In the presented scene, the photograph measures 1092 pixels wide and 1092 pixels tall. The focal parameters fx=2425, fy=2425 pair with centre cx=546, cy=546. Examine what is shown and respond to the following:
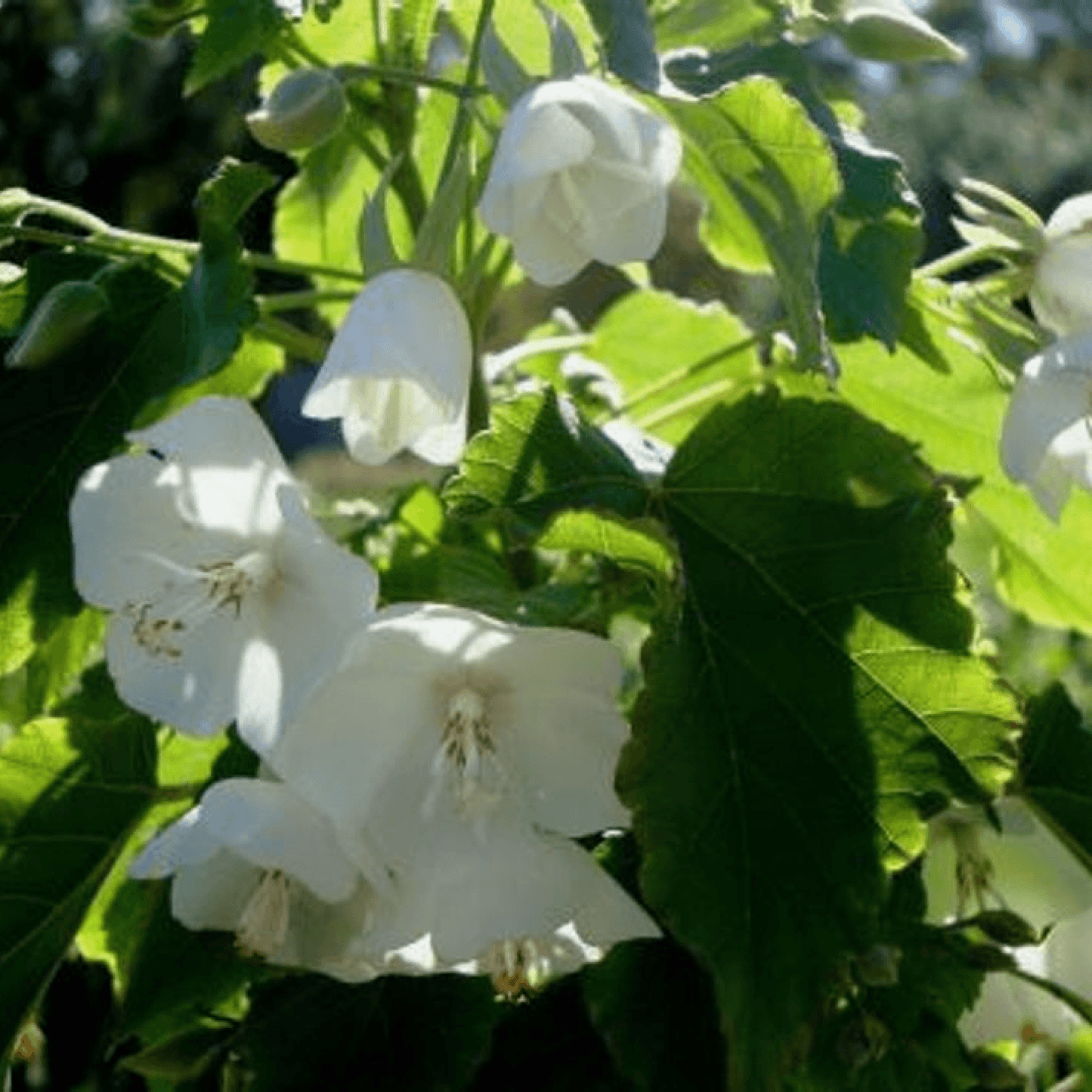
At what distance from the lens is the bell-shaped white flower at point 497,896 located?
34.9 inches

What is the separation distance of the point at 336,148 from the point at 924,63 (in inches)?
13.0

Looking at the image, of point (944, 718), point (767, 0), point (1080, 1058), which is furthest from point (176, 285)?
point (1080, 1058)

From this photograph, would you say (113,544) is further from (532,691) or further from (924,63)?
(924,63)

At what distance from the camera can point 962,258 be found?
3.50ft

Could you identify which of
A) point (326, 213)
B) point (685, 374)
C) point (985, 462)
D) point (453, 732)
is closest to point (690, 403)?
point (685, 374)

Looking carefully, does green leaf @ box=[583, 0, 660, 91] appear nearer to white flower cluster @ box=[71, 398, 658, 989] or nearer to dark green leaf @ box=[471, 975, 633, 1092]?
white flower cluster @ box=[71, 398, 658, 989]

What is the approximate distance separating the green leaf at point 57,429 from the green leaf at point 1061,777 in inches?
16.3

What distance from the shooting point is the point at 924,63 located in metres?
1.08

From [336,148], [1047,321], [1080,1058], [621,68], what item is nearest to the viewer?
[621,68]

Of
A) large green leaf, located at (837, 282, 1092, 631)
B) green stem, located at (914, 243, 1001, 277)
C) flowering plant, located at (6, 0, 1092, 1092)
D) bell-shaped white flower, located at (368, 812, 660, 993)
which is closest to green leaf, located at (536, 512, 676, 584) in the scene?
flowering plant, located at (6, 0, 1092, 1092)

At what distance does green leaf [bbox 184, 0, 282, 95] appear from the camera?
39.9 inches

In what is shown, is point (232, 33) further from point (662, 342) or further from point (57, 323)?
point (662, 342)

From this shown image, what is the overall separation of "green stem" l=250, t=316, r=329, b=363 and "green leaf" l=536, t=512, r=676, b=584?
0.90 ft

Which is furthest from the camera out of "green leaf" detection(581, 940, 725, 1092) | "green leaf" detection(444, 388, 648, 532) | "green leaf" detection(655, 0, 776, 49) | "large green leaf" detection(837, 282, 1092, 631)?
"large green leaf" detection(837, 282, 1092, 631)
